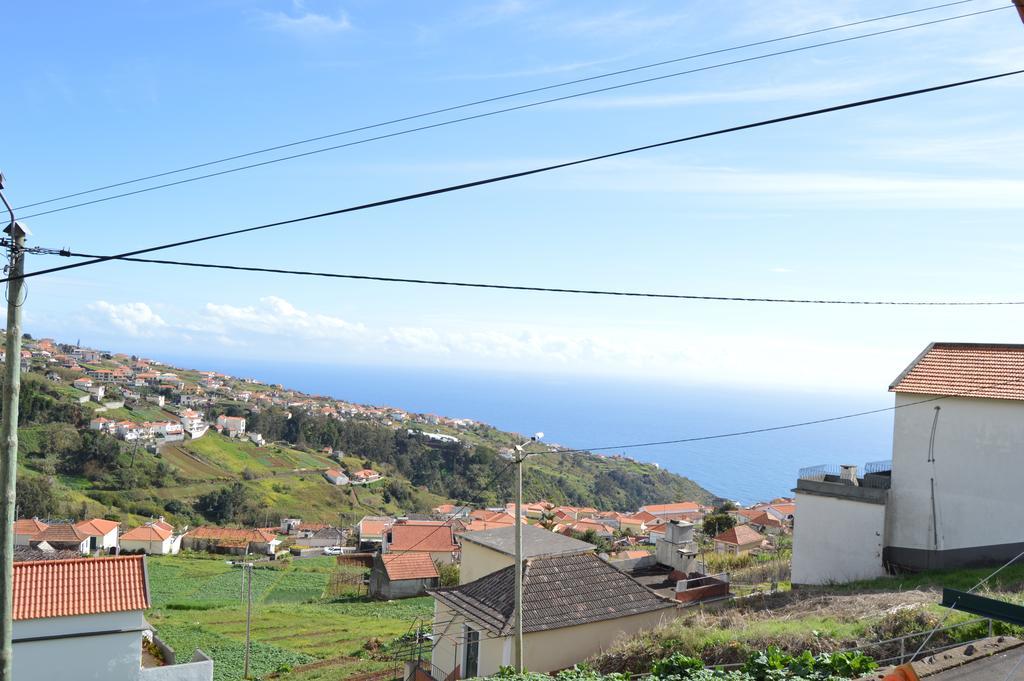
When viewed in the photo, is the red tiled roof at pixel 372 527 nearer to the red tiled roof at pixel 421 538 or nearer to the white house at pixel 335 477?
the red tiled roof at pixel 421 538

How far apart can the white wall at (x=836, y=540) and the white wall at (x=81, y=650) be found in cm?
1788

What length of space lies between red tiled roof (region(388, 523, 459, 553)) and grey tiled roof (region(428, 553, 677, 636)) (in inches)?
1289

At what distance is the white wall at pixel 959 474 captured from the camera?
1802 centimetres

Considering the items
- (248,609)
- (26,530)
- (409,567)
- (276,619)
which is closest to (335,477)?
(26,530)

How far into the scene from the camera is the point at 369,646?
25250 millimetres

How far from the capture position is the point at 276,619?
1287 inches

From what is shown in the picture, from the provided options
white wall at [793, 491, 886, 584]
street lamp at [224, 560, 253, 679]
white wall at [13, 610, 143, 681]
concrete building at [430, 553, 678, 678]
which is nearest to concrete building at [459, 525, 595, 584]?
concrete building at [430, 553, 678, 678]

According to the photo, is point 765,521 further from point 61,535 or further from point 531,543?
point 61,535

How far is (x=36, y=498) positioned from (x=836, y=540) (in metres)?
71.0

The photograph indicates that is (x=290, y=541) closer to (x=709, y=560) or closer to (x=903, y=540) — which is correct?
(x=709, y=560)

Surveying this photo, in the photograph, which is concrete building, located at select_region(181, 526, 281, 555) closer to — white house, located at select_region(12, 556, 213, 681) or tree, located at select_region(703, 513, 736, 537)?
tree, located at select_region(703, 513, 736, 537)

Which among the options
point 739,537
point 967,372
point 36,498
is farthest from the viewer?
point 36,498

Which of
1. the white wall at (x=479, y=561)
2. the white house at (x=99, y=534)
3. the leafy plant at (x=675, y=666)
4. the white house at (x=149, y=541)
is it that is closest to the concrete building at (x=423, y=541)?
the white house at (x=149, y=541)

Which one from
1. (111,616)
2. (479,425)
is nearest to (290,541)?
(111,616)
